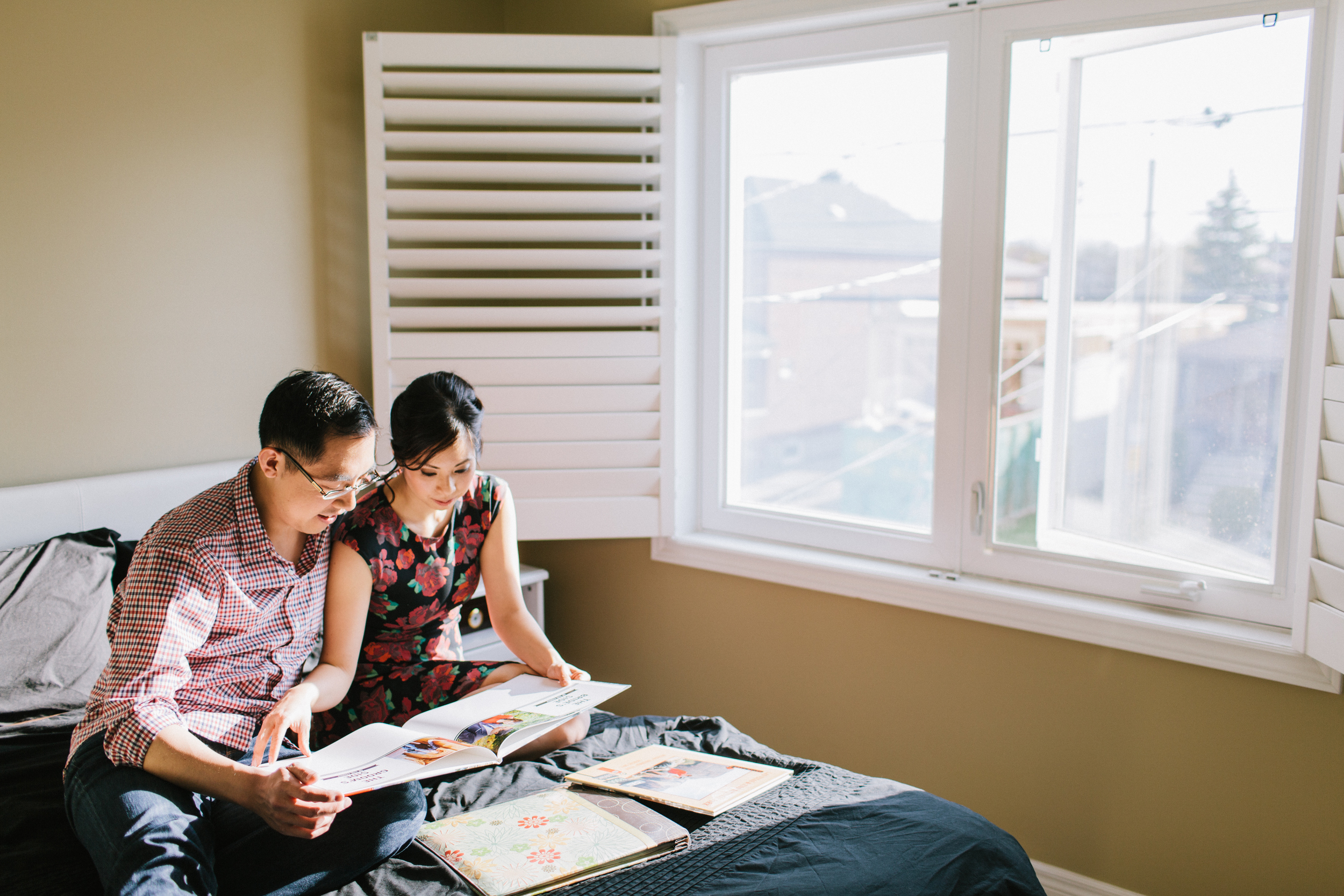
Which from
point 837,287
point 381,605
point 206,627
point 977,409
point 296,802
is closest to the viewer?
point 296,802

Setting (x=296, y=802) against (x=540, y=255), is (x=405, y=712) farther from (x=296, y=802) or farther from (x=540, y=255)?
(x=540, y=255)

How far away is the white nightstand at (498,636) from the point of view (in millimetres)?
2471

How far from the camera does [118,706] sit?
4.34 feet

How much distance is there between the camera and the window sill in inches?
72.9

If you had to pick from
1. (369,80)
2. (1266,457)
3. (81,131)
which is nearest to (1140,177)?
(1266,457)

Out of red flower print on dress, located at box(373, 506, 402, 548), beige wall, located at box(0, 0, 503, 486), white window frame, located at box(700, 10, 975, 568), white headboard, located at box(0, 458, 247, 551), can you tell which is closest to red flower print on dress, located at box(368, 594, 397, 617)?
red flower print on dress, located at box(373, 506, 402, 548)

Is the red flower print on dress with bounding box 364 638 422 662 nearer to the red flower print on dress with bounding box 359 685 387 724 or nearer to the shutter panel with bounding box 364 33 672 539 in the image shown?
the red flower print on dress with bounding box 359 685 387 724

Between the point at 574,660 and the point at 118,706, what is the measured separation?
5.76ft

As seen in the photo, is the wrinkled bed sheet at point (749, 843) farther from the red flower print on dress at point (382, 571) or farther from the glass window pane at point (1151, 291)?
the glass window pane at point (1151, 291)

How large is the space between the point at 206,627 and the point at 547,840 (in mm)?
584

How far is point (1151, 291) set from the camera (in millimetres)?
2035

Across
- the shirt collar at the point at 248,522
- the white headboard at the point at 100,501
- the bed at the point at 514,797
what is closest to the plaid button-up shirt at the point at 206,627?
the shirt collar at the point at 248,522

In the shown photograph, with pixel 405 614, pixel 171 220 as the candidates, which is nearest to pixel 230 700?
pixel 405 614

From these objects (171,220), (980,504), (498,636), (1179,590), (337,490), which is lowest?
(498,636)
